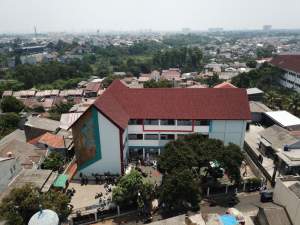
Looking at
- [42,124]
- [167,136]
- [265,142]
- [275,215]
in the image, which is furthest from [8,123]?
[275,215]

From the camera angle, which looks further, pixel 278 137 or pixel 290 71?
pixel 290 71

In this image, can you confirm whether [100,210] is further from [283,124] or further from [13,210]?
[283,124]

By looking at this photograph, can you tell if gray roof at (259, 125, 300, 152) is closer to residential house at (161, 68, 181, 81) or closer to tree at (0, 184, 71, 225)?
tree at (0, 184, 71, 225)

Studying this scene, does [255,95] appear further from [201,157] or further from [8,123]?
[8,123]

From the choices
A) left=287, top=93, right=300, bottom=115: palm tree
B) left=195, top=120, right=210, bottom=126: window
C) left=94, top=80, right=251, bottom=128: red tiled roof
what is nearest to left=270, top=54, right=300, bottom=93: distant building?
left=287, top=93, right=300, bottom=115: palm tree

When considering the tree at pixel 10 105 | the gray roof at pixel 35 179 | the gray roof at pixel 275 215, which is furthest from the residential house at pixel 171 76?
the gray roof at pixel 275 215

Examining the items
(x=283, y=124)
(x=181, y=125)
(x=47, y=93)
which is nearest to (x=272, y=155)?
(x=283, y=124)

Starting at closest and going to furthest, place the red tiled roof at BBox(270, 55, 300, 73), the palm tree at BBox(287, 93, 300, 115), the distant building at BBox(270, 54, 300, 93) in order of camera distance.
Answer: the palm tree at BBox(287, 93, 300, 115)
the distant building at BBox(270, 54, 300, 93)
the red tiled roof at BBox(270, 55, 300, 73)
